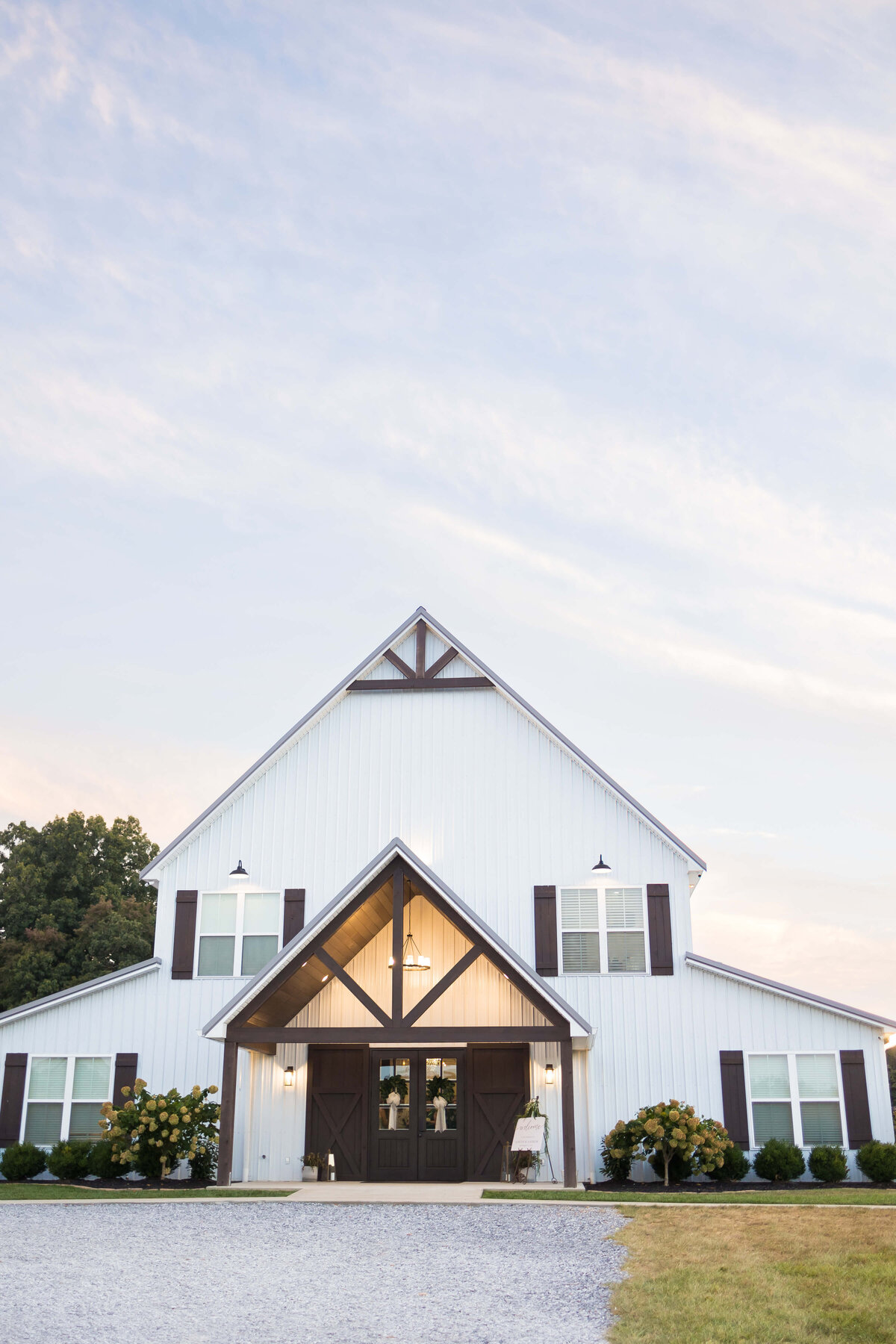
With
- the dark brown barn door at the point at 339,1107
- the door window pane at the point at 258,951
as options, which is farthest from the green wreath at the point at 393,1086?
the door window pane at the point at 258,951

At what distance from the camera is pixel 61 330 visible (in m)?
20.6

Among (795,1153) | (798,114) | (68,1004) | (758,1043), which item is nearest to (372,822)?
(68,1004)

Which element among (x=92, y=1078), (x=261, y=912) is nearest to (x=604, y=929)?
(x=261, y=912)

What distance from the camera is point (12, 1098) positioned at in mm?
19641

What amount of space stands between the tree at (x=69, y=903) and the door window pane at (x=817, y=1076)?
84.1ft

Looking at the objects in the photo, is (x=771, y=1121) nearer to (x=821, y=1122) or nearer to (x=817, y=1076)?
(x=821, y=1122)

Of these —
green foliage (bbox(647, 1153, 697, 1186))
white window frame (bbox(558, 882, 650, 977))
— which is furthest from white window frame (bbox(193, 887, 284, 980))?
green foliage (bbox(647, 1153, 697, 1186))

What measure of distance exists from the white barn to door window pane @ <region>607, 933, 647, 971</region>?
0.13ft

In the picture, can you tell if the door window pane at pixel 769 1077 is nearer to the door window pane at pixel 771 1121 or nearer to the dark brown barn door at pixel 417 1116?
the door window pane at pixel 771 1121

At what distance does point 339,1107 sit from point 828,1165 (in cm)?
808

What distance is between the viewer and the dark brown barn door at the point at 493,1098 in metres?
18.8

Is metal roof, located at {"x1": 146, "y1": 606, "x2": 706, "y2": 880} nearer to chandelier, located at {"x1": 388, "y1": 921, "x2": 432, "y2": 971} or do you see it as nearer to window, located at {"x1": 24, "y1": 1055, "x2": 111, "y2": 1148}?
window, located at {"x1": 24, "y1": 1055, "x2": 111, "y2": 1148}

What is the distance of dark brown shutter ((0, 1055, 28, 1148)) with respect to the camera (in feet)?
63.7

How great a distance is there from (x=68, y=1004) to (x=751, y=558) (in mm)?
15322
